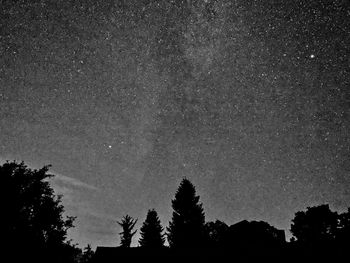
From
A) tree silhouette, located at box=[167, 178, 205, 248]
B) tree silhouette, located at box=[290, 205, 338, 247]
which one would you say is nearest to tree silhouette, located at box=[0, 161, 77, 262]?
tree silhouette, located at box=[167, 178, 205, 248]

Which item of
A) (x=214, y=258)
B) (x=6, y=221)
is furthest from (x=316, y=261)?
(x=6, y=221)

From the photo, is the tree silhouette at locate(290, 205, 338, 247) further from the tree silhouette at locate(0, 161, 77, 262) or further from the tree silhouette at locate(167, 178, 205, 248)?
the tree silhouette at locate(0, 161, 77, 262)

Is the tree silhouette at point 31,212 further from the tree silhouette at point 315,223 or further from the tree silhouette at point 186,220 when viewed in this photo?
the tree silhouette at point 315,223

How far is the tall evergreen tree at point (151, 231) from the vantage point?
41312 mm

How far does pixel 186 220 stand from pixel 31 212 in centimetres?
1939

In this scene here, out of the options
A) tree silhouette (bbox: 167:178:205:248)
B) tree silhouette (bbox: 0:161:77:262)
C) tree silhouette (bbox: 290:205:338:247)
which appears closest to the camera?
tree silhouette (bbox: 0:161:77:262)

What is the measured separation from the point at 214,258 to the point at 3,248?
1661 cm

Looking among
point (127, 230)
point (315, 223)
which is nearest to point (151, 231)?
point (127, 230)

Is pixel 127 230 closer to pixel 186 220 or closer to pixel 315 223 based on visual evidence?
pixel 186 220

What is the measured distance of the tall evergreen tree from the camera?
41312 mm

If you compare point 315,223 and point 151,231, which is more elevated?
point 315,223

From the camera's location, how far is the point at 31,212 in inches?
1054

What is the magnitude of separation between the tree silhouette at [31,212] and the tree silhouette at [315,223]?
5059 centimetres

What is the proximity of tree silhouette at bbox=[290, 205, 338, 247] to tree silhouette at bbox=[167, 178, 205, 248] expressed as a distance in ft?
109
